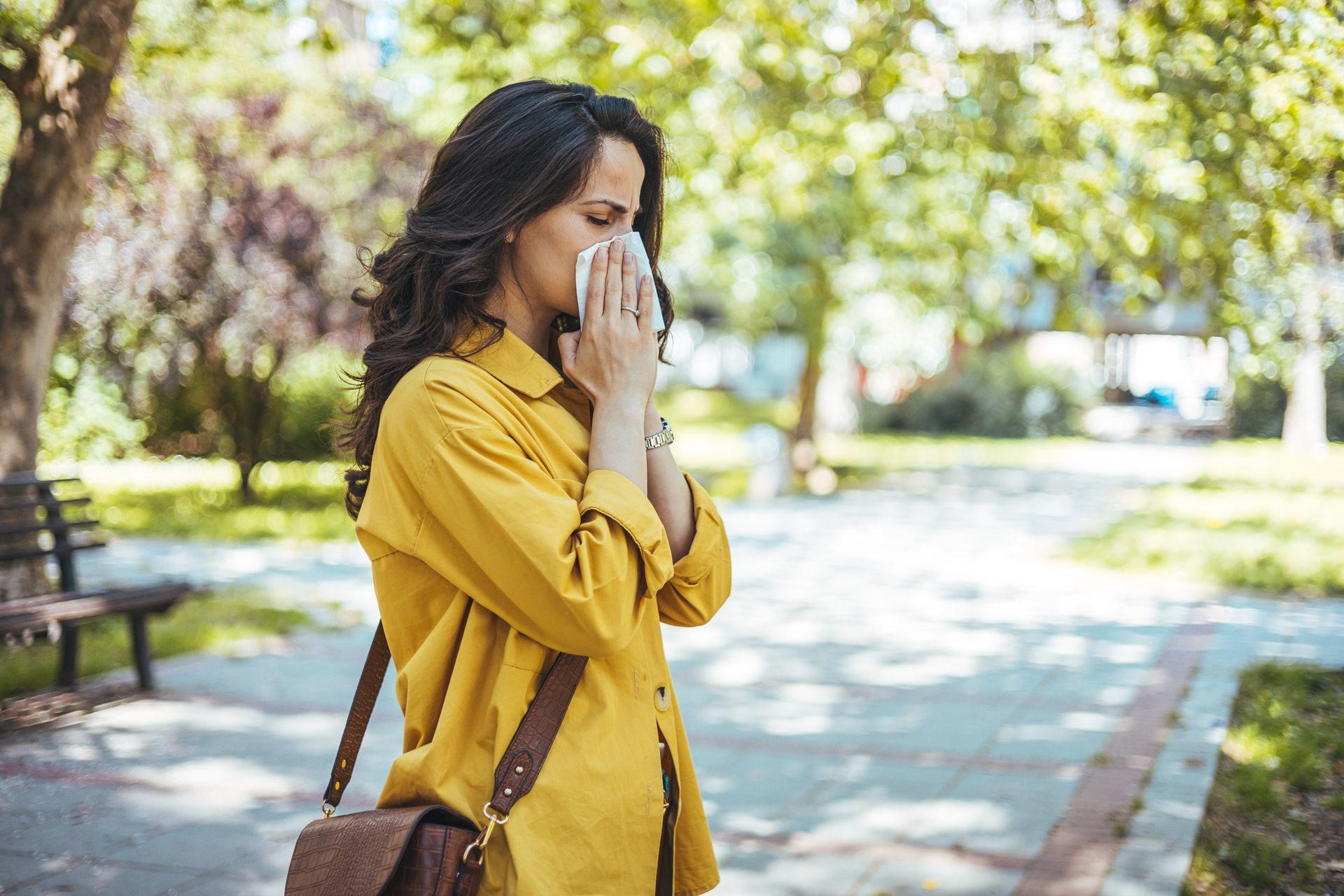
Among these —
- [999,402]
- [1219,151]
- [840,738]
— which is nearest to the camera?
[840,738]

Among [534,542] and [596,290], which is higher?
[596,290]

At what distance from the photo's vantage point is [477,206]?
1903 millimetres

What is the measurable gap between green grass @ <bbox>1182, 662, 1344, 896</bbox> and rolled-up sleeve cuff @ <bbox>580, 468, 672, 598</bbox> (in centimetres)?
266

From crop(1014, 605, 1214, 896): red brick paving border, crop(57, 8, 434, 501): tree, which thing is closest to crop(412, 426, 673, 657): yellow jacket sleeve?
crop(1014, 605, 1214, 896): red brick paving border

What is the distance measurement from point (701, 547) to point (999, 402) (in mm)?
24382

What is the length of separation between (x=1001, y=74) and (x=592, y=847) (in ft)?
23.7

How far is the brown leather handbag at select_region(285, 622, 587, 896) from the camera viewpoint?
66.4 inches

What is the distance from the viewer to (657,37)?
8.70 meters

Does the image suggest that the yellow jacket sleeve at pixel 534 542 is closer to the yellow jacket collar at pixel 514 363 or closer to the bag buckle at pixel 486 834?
the yellow jacket collar at pixel 514 363

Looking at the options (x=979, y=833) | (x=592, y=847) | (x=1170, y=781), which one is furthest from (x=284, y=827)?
(x=1170, y=781)

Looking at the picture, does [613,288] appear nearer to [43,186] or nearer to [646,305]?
[646,305]

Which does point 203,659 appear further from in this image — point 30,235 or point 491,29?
point 491,29

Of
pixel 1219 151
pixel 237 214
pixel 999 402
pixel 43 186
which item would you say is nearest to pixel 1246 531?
pixel 1219 151

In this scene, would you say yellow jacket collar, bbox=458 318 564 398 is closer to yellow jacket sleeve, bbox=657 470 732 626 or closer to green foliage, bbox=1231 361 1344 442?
yellow jacket sleeve, bbox=657 470 732 626
